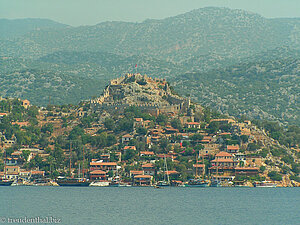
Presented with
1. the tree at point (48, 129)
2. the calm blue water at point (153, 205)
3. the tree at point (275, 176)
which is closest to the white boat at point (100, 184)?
the calm blue water at point (153, 205)

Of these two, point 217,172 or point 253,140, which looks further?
point 253,140

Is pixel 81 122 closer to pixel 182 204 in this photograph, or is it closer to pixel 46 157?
pixel 46 157

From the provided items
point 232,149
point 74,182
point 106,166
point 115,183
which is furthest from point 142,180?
point 232,149

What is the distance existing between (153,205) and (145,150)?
64.0 meters

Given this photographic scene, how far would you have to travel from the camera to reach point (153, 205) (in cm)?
11594

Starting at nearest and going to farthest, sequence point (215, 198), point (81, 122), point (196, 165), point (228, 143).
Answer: point (215, 198), point (196, 165), point (228, 143), point (81, 122)

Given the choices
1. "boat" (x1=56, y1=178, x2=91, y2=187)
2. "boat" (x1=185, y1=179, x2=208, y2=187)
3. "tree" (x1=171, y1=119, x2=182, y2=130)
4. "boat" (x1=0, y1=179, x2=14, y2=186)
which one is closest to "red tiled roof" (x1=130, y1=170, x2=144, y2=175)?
"boat" (x1=56, y1=178, x2=91, y2=187)

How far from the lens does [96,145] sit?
182375 mm

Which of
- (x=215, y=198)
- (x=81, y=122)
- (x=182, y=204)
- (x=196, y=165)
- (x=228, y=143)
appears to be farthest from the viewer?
(x=81, y=122)

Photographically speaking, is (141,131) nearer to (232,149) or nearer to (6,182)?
(232,149)

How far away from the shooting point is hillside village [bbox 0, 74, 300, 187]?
6545 inches

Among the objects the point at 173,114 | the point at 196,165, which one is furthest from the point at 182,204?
the point at 173,114

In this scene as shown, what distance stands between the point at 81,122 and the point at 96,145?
16.6 metres

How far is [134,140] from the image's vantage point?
592 feet
